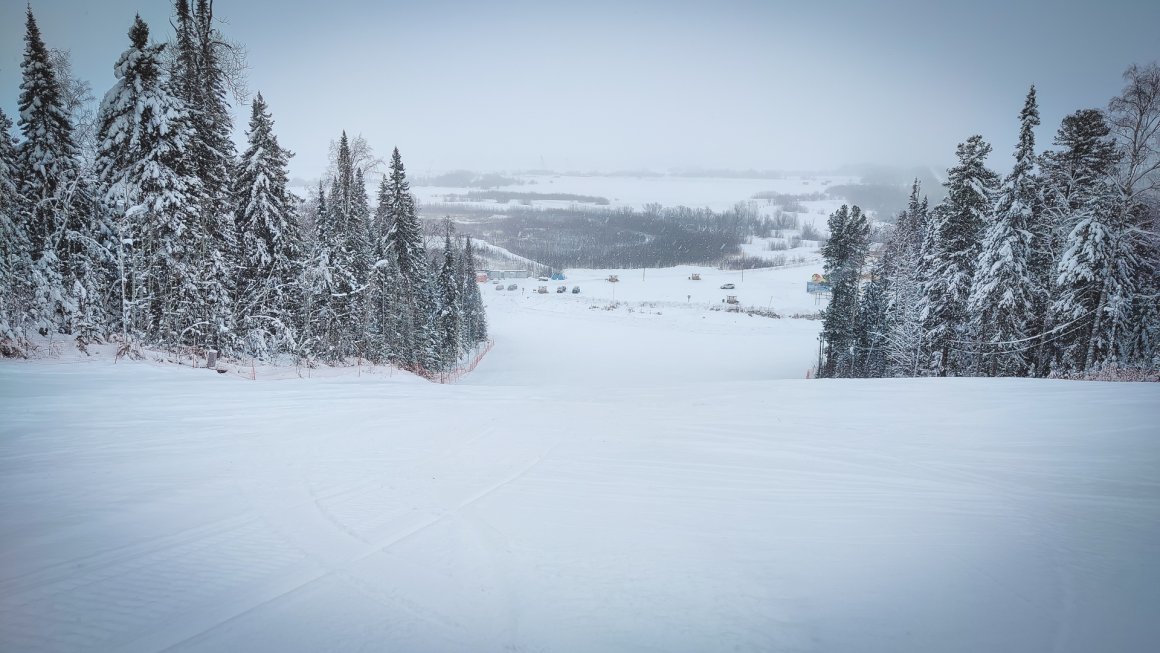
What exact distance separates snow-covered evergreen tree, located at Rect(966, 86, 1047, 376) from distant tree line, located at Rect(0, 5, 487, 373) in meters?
29.3

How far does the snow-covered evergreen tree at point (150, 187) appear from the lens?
48.7ft

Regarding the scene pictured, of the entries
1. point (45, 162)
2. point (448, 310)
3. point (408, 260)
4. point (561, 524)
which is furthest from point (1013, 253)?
point (45, 162)

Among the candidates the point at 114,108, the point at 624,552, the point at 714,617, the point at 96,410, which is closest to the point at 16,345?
the point at 96,410

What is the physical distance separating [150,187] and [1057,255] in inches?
1370

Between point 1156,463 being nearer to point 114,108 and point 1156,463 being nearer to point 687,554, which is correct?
point 687,554

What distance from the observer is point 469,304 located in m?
49.2

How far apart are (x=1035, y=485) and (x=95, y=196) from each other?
27.6 meters

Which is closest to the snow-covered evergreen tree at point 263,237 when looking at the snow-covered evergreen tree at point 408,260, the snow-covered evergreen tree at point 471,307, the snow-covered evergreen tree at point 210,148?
the snow-covered evergreen tree at point 210,148

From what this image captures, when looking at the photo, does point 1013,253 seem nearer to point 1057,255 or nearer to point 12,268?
point 1057,255

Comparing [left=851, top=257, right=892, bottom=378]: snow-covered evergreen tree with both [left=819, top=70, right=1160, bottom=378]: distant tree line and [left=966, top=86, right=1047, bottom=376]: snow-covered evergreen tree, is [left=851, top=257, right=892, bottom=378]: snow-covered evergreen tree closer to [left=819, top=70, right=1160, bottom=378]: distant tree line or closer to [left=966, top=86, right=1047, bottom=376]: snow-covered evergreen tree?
[left=819, top=70, right=1160, bottom=378]: distant tree line

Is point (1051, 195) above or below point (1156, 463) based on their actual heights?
above

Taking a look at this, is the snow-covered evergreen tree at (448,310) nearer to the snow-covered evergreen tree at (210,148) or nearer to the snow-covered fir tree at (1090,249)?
the snow-covered evergreen tree at (210,148)

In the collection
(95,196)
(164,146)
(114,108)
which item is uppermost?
(114,108)

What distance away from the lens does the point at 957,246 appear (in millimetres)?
22016
